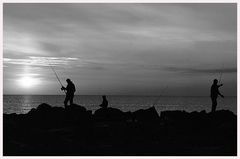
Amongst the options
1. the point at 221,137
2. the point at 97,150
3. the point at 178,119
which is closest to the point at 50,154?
the point at 97,150

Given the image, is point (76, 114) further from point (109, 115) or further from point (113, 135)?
point (113, 135)

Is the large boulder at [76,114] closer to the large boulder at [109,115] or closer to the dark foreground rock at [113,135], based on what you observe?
the dark foreground rock at [113,135]

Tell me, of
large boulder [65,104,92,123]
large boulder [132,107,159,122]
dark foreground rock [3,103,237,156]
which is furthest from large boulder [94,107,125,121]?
large boulder [65,104,92,123]

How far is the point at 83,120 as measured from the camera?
19719 mm

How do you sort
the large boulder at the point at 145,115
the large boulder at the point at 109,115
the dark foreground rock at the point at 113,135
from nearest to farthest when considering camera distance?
the dark foreground rock at the point at 113,135, the large boulder at the point at 109,115, the large boulder at the point at 145,115

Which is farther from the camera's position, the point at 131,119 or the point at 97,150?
the point at 131,119

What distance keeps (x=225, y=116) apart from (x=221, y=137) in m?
4.05

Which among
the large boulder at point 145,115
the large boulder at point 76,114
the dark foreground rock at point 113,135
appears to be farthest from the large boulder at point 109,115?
the large boulder at point 76,114

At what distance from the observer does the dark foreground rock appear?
14516 millimetres

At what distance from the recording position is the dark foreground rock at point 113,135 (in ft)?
47.6

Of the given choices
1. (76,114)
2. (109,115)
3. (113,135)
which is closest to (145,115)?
(109,115)

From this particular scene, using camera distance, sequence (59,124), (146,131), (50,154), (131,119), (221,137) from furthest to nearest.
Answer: (131,119) → (59,124) → (146,131) → (221,137) → (50,154)

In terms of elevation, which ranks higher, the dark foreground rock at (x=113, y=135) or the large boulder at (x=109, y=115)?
the large boulder at (x=109, y=115)

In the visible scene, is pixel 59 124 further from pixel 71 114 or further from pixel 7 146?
pixel 7 146
